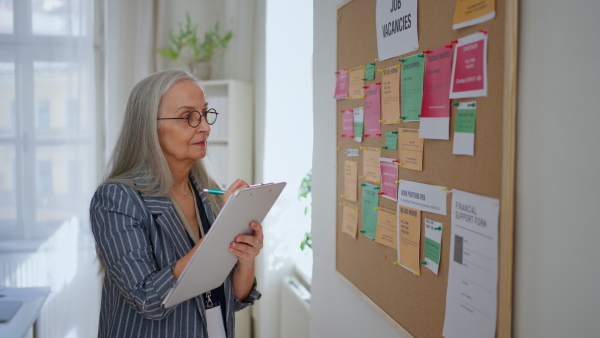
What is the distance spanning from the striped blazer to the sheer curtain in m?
2.59

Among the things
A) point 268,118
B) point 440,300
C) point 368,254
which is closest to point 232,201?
point 440,300

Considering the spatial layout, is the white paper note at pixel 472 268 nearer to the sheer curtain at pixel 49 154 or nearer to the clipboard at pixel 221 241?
the clipboard at pixel 221 241

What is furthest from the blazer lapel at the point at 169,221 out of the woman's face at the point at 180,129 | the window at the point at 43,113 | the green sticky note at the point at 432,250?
the window at the point at 43,113

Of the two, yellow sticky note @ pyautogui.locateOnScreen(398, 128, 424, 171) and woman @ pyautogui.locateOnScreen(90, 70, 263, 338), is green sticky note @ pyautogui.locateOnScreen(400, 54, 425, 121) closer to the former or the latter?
yellow sticky note @ pyautogui.locateOnScreen(398, 128, 424, 171)

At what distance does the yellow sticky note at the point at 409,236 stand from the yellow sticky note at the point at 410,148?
0.13 metres

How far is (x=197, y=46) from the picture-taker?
422 centimetres

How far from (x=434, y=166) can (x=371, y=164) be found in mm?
429

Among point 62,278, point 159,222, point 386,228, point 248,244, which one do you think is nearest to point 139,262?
point 159,222

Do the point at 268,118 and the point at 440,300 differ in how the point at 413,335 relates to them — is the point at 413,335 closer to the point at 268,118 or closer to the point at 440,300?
the point at 440,300

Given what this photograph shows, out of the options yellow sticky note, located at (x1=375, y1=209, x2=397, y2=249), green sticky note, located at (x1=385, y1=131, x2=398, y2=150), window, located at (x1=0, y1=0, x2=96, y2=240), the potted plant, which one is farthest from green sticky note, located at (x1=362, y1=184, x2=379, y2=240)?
window, located at (x1=0, y1=0, x2=96, y2=240)

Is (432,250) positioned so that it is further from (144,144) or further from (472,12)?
(144,144)

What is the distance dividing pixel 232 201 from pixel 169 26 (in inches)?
141

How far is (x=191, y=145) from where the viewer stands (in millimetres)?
1652

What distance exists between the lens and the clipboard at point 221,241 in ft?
4.31
